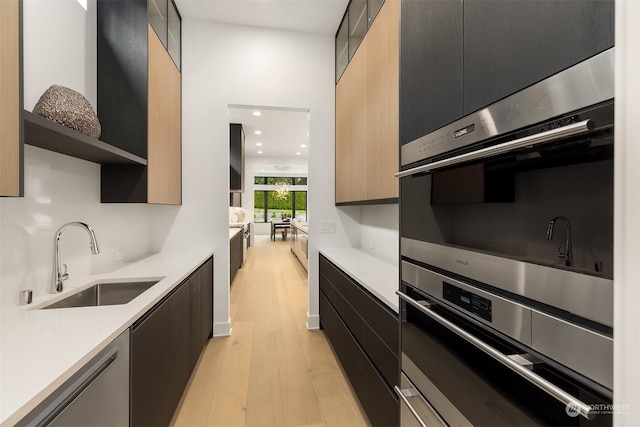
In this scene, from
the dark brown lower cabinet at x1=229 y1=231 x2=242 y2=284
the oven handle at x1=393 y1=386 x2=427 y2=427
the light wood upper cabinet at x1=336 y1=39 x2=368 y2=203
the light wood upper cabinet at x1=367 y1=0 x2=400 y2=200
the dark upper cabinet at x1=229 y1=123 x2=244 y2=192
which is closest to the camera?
the oven handle at x1=393 y1=386 x2=427 y2=427

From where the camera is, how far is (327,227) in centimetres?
326

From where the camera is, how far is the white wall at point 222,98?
9.69ft

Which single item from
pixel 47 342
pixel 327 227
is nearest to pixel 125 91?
pixel 47 342

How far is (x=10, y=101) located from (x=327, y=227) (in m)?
2.63

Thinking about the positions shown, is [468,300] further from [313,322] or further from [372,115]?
[313,322]

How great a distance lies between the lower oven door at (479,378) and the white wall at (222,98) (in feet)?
7.13

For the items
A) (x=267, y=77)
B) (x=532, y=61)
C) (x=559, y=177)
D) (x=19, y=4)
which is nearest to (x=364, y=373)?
(x=559, y=177)

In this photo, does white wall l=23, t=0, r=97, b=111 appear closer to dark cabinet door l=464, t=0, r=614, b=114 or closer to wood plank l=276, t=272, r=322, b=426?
dark cabinet door l=464, t=0, r=614, b=114

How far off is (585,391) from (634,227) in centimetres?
34

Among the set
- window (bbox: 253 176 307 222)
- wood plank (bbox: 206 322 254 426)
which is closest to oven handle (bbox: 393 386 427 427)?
wood plank (bbox: 206 322 254 426)

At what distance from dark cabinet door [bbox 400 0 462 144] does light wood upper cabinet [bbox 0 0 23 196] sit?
1.46m

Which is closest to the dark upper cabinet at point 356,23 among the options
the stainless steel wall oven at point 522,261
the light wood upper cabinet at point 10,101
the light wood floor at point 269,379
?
the stainless steel wall oven at point 522,261

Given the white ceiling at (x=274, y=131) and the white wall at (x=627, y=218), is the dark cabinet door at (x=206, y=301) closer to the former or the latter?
the white ceiling at (x=274, y=131)

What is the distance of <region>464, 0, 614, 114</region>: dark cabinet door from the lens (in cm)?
54
